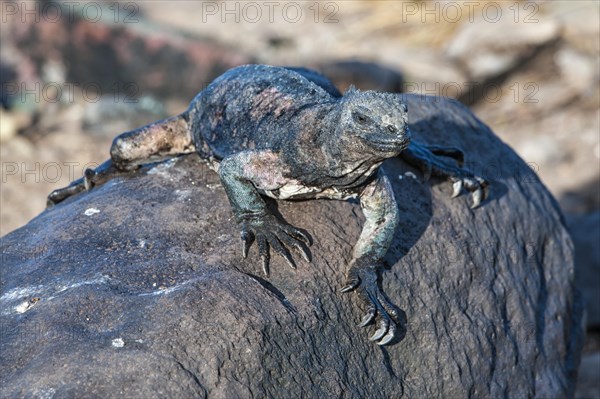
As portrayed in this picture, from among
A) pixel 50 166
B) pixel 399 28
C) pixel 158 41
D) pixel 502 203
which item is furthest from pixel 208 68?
pixel 502 203

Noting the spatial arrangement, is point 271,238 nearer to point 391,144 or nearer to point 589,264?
point 391,144

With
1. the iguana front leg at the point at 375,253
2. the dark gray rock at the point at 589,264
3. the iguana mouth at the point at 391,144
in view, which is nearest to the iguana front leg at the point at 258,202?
the iguana front leg at the point at 375,253

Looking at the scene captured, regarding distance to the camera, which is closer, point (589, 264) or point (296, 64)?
point (589, 264)

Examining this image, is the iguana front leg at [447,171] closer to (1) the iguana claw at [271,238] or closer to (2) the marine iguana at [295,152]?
(2) the marine iguana at [295,152]

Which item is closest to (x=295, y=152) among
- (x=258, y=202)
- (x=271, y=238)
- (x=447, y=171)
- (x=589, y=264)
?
(x=258, y=202)

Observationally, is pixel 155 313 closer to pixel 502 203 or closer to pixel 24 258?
pixel 24 258

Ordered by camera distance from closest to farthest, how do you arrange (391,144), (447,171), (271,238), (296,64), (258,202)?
(391,144) → (271,238) → (258,202) → (447,171) → (296,64)
